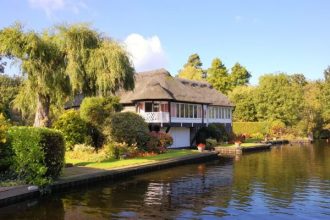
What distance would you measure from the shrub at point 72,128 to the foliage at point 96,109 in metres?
0.70

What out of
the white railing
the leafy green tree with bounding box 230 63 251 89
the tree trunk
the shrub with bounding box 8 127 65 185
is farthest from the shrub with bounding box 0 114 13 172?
the leafy green tree with bounding box 230 63 251 89

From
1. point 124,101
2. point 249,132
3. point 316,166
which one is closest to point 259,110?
point 249,132

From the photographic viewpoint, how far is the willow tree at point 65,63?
24.3 meters

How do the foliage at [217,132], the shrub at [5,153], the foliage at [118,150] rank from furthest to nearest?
1. the foliage at [217,132]
2. the foliage at [118,150]
3. the shrub at [5,153]

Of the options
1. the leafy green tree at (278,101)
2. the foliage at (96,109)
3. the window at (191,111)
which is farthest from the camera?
the leafy green tree at (278,101)

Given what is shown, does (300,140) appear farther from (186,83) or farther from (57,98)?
(57,98)

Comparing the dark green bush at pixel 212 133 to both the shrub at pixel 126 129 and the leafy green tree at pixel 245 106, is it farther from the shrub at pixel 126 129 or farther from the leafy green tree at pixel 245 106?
the leafy green tree at pixel 245 106

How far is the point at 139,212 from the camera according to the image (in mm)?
15055

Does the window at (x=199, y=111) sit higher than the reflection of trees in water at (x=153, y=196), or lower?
higher

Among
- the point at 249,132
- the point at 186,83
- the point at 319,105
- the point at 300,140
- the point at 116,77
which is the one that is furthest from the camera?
the point at 319,105

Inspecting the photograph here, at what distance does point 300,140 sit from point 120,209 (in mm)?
Result: 54345

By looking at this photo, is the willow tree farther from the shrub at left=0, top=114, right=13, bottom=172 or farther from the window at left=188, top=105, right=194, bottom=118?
the window at left=188, top=105, right=194, bottom=118

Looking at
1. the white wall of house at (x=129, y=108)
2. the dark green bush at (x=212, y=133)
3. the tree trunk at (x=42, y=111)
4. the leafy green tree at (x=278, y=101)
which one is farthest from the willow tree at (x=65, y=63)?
the leafy green tree at (x=278, y=101)

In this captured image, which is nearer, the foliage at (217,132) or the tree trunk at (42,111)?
the tree trunk at (42,111)
